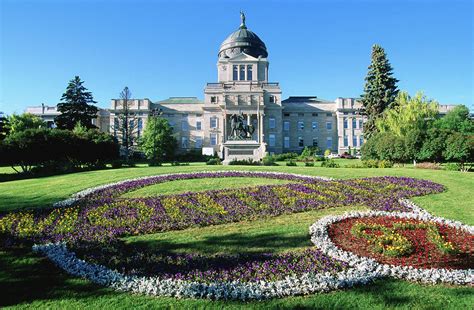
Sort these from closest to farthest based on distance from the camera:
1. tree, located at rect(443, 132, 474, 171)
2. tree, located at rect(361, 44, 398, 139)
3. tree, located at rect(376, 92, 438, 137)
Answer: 1. tree, located at rect(443, 132, 474, 171)
2. tree, located at rect(376, 92, 438, 137)
3. tree, located at rect(361, 44, 398, 139)

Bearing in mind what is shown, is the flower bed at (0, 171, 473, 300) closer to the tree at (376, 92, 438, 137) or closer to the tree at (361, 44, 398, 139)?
the tree at (376, 92, 438, 137)

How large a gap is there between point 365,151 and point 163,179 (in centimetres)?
2515

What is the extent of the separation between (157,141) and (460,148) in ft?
132

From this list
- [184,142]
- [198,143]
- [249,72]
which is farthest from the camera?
[184,142]

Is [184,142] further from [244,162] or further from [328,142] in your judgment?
[244,162]

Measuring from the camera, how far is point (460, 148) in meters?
24.5

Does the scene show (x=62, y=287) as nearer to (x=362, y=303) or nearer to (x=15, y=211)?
(x=362, y=303)

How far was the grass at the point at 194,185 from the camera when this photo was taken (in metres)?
13.9

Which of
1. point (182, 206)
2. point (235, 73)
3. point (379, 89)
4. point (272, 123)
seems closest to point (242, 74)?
point (235, 73)

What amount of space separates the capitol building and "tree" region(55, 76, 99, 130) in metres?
11.9

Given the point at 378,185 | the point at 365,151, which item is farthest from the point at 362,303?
the point at 365,151

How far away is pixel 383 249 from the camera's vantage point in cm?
693

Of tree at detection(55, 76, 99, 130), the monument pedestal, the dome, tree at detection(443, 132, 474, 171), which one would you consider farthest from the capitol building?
tree at detection(443, 132, 474, 171)

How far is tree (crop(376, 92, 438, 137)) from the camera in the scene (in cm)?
3814
